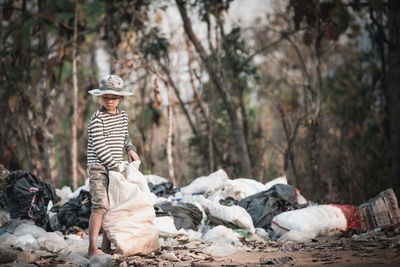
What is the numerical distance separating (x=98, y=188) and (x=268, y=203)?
2590 millimetres

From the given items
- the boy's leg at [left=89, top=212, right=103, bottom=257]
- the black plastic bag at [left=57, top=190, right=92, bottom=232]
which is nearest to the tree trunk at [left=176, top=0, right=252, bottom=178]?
the black plastic bag at [left=57, top=190, right=92, bottom=232]

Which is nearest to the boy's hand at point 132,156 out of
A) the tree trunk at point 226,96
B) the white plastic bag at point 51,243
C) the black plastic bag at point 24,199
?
the white plastic bag at point 51,243

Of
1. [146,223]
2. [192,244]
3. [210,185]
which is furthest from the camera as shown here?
[210,185]

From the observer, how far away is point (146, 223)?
3.61 m

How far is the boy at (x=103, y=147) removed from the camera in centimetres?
347

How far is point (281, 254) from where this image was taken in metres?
3.79

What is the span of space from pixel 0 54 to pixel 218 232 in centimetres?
728

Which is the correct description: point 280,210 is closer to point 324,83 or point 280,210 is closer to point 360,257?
point 360,257

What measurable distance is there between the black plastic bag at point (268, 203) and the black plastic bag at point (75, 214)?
1.96m

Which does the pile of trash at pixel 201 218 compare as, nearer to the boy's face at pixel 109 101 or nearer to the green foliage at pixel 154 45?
the boy's face at pixel 109 101

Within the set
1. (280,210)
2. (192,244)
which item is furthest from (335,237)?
(192,244)

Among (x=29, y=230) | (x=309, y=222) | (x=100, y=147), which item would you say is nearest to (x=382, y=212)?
(x=309, y=222)

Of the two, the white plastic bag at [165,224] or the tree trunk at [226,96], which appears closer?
the white plastic bag at [165,224]

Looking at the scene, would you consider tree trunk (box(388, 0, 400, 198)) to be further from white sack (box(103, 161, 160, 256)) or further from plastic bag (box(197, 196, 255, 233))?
white sack (box(103, 161, 160, 256))
